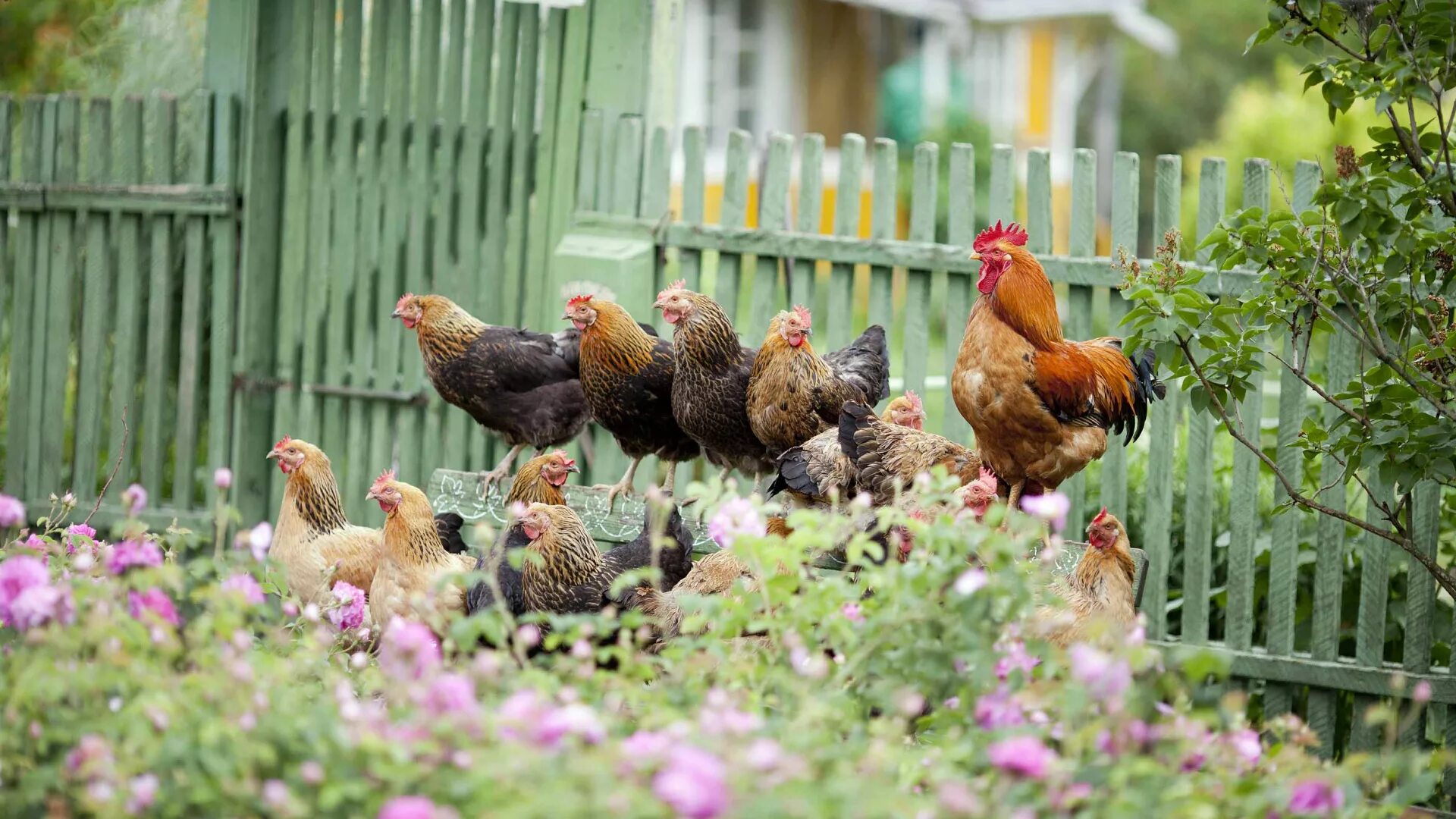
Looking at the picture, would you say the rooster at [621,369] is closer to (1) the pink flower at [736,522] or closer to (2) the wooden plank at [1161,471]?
(2) the wooden plank at [1161,471]

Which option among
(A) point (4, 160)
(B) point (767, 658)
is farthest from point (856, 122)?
(B) point (767, 658)

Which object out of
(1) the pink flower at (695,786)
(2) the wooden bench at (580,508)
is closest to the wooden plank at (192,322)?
(2) the wooden bench at (580,508)

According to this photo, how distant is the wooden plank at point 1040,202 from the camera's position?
547cm

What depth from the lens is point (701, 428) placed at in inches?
194

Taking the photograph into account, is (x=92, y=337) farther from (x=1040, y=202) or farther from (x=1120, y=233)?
(x=1120, y=233)

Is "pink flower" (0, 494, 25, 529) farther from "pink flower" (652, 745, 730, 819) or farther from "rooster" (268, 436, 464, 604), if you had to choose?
"rooster" (268, 436, 464, 604)

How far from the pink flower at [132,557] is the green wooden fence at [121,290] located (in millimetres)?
3982

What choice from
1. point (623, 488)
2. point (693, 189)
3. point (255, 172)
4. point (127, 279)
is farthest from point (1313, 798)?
point (127, 279)

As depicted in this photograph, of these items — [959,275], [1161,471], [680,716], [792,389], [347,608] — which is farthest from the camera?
[959,275]

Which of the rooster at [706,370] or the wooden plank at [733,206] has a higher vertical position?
the wooden plank at [733,206]

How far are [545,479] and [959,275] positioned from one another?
1.88 meters

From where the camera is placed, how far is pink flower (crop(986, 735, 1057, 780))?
2.13m

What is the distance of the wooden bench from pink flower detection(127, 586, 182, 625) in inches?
92.4

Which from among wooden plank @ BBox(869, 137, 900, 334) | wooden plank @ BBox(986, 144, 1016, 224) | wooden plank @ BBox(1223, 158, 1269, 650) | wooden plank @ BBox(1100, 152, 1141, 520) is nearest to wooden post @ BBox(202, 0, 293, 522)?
wooden plank @ BBox(869, 137, 900, 334)
